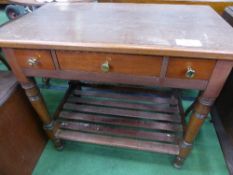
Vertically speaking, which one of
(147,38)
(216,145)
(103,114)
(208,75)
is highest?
(147,38)

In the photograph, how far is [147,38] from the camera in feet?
2.15

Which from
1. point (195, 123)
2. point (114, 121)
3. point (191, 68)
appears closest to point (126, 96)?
point (114, 121)

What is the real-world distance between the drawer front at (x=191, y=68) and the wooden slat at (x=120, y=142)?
0.52m

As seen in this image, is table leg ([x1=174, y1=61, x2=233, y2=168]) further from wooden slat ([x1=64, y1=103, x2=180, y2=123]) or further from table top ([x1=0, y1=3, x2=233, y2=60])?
wooden slat ([x1=64, y1=103, x2=180, y2=123])

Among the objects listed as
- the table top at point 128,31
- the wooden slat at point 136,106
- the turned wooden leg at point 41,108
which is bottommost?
the wooden slat at point 136,106

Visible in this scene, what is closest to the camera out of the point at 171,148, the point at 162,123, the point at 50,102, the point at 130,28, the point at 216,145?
the point at 130,28

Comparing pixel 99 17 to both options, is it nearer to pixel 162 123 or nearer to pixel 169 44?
pixel 169 44

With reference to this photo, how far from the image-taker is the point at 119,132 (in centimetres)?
110

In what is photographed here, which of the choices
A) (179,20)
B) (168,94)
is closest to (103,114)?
(168,94)

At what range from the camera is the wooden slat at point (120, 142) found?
39.9 inches

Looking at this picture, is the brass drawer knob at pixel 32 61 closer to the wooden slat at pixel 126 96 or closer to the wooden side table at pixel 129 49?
the wooden side table at pixel 129 49

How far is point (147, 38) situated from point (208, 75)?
263 mm

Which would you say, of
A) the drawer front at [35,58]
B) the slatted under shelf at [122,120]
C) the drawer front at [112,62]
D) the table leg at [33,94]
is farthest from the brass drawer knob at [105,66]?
the slatted under shelf at [122,120]

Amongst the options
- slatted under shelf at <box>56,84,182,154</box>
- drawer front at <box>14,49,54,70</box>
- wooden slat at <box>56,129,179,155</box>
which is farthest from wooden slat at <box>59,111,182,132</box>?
drawer front at <box>14,49,54,70</box>
